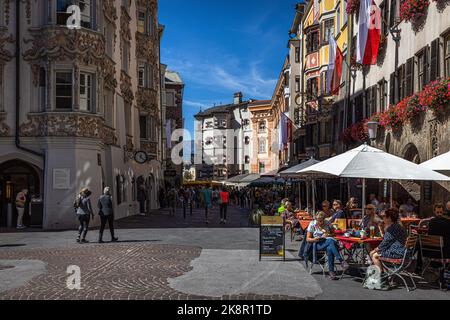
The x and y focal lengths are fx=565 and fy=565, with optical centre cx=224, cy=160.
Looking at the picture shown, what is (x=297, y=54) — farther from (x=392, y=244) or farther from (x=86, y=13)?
(x=392, y=244)

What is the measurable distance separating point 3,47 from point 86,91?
155 inches

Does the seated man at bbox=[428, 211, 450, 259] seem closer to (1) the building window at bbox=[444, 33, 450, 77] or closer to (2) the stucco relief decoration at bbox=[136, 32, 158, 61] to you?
(1) the building window at bbox=[444, 33, 450, 77]

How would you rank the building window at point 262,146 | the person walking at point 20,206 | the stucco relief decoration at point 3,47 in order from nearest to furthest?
the person walking at point 20,206 < the stucco relief decoration at point 3,47 < the building window at point 262,146

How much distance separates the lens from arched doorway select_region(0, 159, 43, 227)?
25.0 meters

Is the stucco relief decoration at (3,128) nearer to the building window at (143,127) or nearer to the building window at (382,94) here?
the building window at (143,127)

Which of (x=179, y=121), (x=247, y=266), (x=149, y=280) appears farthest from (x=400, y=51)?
A: (x=179, y=121)

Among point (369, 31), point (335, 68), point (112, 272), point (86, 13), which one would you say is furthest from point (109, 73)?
point (112, 272)

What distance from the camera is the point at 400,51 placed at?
23.4 metres

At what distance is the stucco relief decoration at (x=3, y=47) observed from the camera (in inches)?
958

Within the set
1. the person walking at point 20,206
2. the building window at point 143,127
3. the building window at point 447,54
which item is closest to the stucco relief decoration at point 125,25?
the building window at point 143,127

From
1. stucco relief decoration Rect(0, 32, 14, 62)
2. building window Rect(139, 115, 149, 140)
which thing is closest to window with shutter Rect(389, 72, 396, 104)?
stucco relief decoration Rect(0, 32, 14, 62)

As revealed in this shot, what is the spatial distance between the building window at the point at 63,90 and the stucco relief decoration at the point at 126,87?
7346 millimetres

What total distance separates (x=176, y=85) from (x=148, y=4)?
40530 mm
